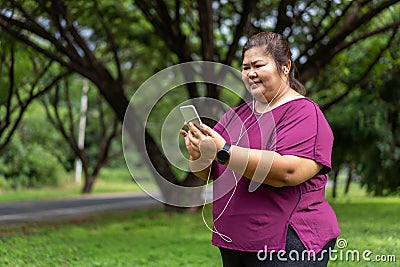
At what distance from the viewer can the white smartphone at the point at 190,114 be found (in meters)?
2.39

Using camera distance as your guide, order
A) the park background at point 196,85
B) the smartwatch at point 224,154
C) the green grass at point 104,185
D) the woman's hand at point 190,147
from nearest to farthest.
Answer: the smartwatch at point 224,154 → the woman's hand at point 190,147 → the park background at point 196,85 → the green grass at point 104,185

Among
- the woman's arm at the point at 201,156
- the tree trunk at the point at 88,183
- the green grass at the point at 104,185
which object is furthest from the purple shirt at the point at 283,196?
the green grass at the point at 104,185

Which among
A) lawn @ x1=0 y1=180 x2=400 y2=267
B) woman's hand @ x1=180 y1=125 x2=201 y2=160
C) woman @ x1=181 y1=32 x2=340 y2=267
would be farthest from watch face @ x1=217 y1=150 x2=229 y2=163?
lawn @ x1=0 y1=180 x2=400 y2=267

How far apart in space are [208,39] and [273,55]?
9.77 metres

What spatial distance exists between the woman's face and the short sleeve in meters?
0.12

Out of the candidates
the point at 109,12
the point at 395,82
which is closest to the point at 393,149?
the point at 395,82

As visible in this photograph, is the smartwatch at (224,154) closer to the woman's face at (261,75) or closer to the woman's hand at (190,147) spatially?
the woman's hand at (190,147)

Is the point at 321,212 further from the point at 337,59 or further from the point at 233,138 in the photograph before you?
the point at 337,59

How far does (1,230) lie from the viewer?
12062 mm

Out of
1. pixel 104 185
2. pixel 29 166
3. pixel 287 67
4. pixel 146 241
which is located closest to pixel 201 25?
pixel 146 241

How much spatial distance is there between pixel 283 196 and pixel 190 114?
0.48 m

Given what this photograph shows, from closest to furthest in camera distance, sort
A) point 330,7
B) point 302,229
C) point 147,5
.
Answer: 1. point 302,229
2. point 330,7
3. point 147,5

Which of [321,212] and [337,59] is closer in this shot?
[321,212]

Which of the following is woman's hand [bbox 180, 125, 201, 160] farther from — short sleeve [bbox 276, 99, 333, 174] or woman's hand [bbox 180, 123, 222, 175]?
short sleeve [bbox 276, 99, 333, 174]
